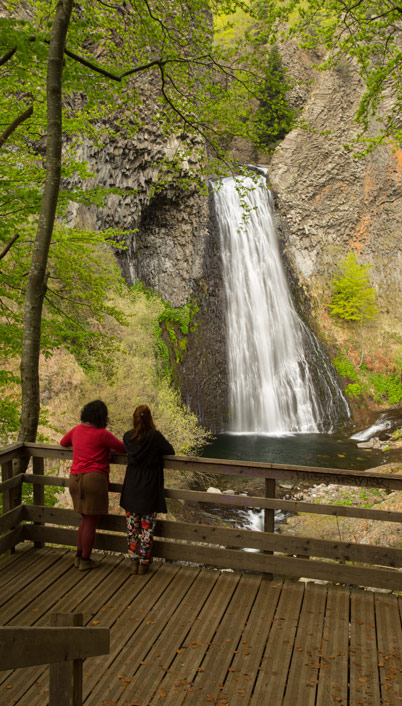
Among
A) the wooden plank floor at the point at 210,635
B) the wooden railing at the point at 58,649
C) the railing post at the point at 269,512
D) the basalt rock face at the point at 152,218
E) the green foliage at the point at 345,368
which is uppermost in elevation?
the basalt rock face at the point at 152,218

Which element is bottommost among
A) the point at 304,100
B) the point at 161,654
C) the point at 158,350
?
the point at 161,654

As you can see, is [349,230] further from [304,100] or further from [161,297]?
[161,297]

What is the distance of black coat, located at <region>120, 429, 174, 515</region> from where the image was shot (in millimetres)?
4348

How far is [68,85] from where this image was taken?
6051 mm

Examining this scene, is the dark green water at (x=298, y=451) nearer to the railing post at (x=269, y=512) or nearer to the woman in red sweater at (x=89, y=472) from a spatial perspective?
the railing post at (x=269, y=512)

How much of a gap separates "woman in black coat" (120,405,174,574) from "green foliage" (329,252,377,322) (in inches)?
1006

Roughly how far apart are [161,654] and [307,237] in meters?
28.6

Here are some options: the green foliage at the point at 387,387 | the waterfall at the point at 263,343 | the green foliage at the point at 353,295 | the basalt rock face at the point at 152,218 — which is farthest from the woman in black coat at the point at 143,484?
the green foliage at the point at 353,295

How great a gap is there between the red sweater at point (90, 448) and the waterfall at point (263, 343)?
18094mm

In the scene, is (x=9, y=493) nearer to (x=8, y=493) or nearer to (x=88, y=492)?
(x=8, y=493)

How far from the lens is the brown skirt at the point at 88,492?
14.5 feet

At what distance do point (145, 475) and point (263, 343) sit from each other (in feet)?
68.4

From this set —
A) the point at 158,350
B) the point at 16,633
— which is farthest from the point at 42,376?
the point at 16,633

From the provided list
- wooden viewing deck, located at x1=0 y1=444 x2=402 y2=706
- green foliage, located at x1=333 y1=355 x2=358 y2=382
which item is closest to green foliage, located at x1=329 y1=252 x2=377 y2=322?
green foliage, located at x1=333 y1=355 x2=358 y2=382
